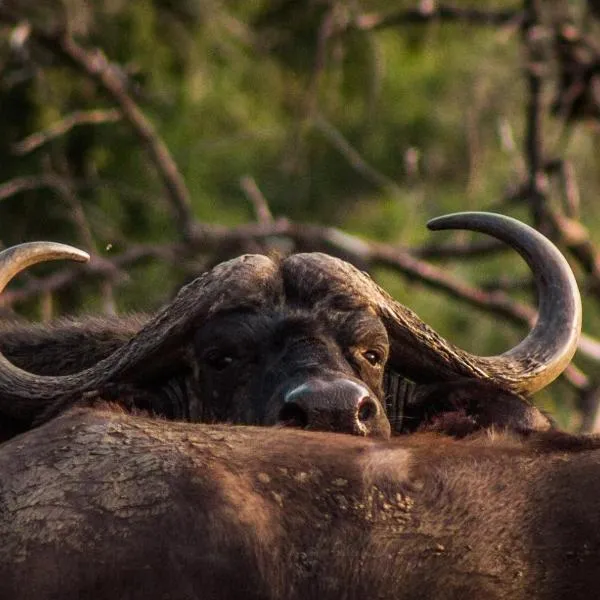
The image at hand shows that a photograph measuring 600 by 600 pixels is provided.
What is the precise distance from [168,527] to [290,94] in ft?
44.2

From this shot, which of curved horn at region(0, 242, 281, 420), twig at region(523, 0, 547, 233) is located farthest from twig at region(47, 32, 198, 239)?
curved horn at region(0, 242, 281, 420)

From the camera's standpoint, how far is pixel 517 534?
3.43m

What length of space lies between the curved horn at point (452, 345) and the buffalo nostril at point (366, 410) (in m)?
0.72

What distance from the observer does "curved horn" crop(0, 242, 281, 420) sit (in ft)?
18.4

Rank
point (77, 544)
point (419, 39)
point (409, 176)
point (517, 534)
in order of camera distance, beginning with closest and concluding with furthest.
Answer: point (77, 544)
point (517, 534)
point (409, 176)
point (419, 39)

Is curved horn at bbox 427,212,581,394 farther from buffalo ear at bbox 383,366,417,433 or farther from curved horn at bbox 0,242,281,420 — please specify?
curved horn at bbox 0,242,281,420

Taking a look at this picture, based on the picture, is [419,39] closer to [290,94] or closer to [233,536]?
[290,94]

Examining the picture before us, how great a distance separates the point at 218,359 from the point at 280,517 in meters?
2.42

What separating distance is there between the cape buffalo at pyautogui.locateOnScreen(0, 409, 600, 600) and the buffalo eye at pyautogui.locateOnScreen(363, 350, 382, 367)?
2.10 meters

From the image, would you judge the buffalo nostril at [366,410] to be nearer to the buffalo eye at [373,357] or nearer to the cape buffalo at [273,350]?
the cape buffalo at [273,350]

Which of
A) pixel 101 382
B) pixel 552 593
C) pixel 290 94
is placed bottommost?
pixel 290 94

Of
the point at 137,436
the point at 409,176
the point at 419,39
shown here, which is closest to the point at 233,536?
the point at 137,436

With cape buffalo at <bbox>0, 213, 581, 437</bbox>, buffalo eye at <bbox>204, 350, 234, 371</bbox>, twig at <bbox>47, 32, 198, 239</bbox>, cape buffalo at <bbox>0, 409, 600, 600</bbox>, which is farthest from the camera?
twig at <bbox>47, 32, 198, 239</bbox>

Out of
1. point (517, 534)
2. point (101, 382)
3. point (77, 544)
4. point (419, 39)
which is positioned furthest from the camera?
point (419, 39)
